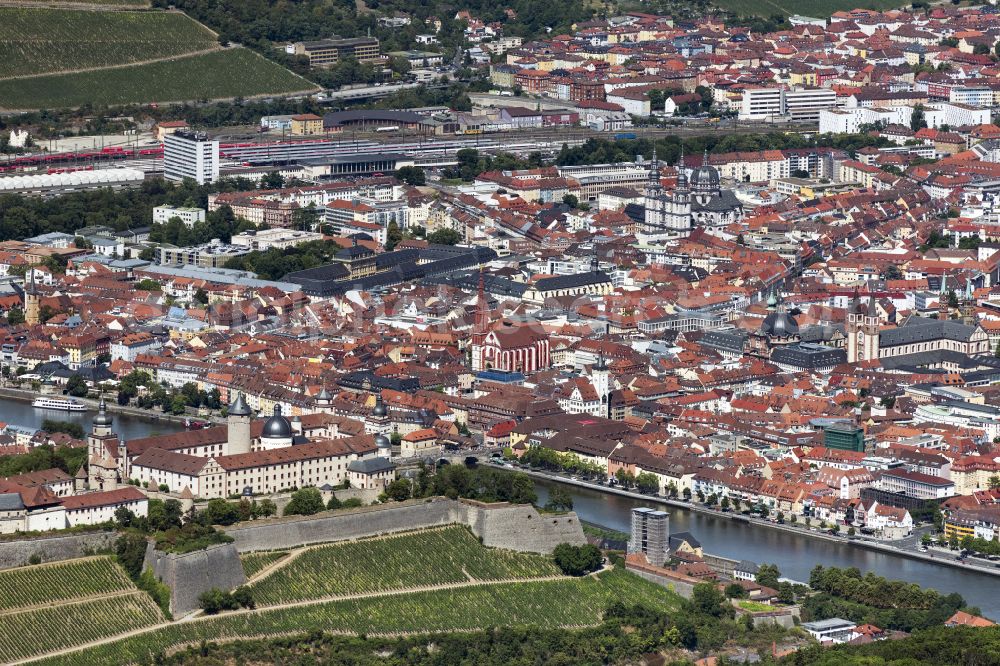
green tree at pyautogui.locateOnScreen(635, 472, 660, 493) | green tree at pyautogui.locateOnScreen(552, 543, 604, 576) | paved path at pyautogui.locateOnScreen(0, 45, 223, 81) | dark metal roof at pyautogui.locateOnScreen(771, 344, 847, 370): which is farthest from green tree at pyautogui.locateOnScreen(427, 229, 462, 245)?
green tree at pyautogui.locateOnScreen(552, 543, 604, 576)

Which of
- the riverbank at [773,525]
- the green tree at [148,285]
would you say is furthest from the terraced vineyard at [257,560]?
the green tree at [148,285]

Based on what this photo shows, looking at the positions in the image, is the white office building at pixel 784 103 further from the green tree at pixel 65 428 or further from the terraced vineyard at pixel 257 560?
the terraced vineyard at pixel 257 560

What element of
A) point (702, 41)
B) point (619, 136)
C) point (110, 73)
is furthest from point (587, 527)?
point (702, 41)

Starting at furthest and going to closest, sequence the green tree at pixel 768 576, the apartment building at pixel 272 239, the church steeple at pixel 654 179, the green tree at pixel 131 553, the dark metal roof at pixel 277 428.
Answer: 1. the church steeple at pixel 654 179
2. the apartment building at pixel 272 239
3. the dark metal roof at pixel 277 428
4. the green tree at pixel 768 576
5. the green tree at pixel 131 553

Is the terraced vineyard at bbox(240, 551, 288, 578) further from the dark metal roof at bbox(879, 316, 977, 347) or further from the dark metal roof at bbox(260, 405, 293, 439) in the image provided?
the dark metal roof at bbox(879, 316, 977, 347)

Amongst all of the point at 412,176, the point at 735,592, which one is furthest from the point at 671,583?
the point at 412,176
